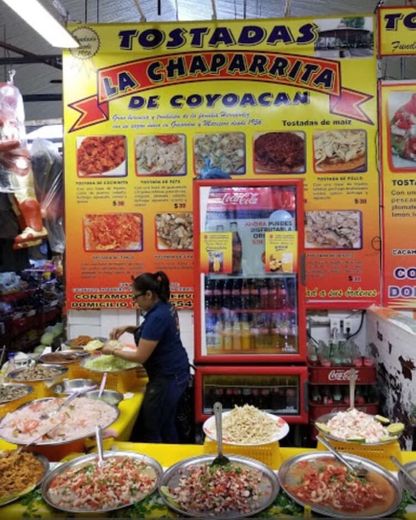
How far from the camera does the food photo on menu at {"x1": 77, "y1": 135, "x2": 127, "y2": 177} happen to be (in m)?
5.29

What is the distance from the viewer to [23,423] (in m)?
2.76

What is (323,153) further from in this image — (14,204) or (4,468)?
(4,468)

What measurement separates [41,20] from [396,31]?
3465 mm

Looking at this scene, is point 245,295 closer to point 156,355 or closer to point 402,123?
point 156,355

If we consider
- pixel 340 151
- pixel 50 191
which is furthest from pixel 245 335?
pixel 50 191

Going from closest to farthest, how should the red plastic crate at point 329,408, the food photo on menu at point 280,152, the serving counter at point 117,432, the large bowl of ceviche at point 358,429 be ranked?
1. the large bowl of ceviche at point 358,429
2. the serving counter at point 117,432
3. the red plastic crate at point 329,408
4. the food photo on menu at point 280,152

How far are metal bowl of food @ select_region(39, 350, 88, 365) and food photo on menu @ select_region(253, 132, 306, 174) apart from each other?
107 inches

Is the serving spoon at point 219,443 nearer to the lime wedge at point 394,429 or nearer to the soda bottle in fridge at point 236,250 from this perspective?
the lime wedge at point 394,429

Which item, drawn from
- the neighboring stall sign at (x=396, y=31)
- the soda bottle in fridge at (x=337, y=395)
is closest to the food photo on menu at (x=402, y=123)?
the neighboring stall sign at (x=396, y=31)

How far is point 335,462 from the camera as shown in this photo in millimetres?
2377

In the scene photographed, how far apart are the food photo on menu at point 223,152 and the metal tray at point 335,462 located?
11.2ft

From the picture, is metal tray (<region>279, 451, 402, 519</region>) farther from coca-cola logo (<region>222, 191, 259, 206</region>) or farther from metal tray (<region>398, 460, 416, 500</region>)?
coca-cola logo (<region>222, 191, 259, 206</region>)

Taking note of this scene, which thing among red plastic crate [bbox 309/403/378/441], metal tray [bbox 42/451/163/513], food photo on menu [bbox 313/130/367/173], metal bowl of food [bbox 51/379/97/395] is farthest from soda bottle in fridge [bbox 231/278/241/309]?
metal tray [bbox 42/451/163/513]

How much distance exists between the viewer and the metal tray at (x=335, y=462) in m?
1.94
